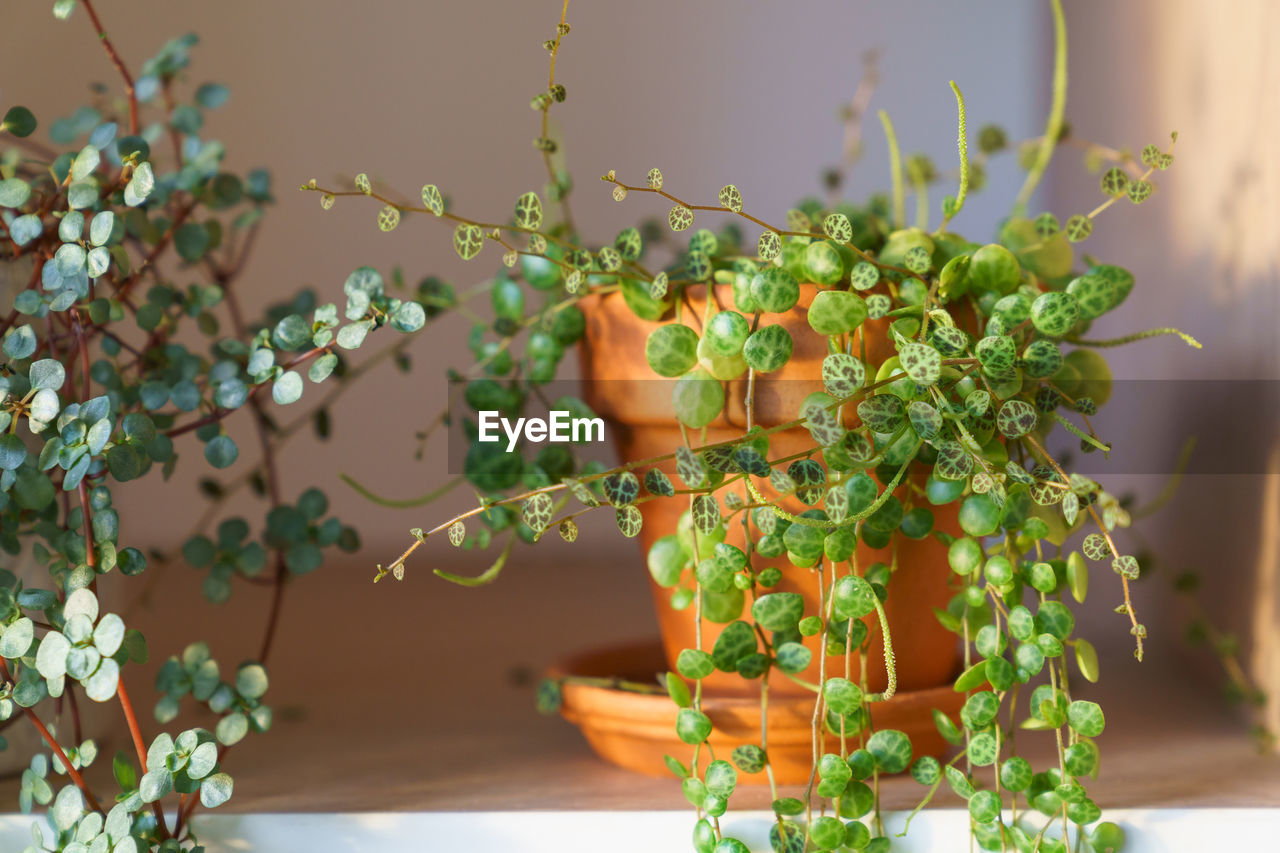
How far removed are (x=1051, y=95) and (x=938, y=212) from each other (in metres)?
0.29

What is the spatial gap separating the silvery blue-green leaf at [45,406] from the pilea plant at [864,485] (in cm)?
16

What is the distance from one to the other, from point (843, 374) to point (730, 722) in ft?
0.75

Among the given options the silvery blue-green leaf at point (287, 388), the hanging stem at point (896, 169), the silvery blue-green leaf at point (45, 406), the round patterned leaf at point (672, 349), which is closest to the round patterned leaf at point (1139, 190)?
the hanging stem at point (896, 169)

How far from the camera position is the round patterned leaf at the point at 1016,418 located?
1.53ft

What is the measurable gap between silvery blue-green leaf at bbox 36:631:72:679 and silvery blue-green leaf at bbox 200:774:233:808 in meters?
0.08

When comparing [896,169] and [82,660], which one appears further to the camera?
[896,169]

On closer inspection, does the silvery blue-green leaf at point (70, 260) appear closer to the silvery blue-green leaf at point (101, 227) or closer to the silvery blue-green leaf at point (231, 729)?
the silvery blue-green leaf at point (101, 227)

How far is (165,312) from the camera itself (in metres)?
0.61

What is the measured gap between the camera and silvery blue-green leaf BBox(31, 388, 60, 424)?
0.47m

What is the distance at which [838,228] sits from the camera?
0.49 metres

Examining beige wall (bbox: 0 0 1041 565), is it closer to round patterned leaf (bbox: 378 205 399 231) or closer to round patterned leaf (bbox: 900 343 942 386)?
round patterned leaf (bbox: 378 205 399 231)

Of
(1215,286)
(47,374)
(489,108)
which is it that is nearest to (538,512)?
(47,374)

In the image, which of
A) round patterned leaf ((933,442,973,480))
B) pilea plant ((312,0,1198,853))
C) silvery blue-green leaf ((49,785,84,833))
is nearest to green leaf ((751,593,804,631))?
pilea plant ((312,0,1198,853))

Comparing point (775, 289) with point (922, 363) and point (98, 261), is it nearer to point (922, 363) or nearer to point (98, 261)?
point (922, 363)
